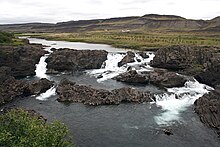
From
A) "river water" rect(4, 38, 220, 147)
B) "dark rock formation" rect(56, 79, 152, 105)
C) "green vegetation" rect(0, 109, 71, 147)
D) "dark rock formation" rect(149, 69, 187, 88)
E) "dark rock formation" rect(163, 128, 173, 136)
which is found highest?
"green vegetation" rect(0, 109, 71, 147)

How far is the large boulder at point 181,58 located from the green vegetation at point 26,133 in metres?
64.0

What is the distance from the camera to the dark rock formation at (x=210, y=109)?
4900 centimetres

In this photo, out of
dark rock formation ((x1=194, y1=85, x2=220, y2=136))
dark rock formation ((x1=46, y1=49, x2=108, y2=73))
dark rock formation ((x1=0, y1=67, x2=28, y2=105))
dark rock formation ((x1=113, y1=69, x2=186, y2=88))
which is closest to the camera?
dark rock formation ((x1=194, y1=85, x2=220, y2=136))

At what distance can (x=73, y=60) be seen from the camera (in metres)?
90.3

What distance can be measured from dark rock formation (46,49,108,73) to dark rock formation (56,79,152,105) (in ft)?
80.1

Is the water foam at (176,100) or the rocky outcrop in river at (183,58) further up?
the rocky outcrop in river at (183,58)

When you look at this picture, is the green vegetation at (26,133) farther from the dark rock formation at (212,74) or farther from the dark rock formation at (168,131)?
the dark rock formation at (212,74)

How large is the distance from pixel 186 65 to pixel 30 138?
68223 mm

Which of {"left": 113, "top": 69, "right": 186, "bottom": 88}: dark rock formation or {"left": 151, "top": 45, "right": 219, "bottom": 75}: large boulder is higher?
{"left": 151, "top": 45, "right": 219, "bottom": 75}: large boulder

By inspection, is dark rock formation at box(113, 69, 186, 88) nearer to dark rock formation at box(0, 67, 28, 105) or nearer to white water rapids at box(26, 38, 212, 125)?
white water rapids at box(26, 38, 212, 125)

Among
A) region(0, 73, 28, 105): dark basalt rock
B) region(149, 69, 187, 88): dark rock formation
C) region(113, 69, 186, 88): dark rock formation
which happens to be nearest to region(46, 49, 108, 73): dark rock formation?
region(113, 69, 186, 88): dark rock formation

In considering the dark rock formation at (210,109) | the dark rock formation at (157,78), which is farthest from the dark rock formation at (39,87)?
the dark rock formation at (210,109)

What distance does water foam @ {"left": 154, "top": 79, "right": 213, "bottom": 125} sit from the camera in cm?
5103

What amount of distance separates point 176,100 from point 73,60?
39440 mm
